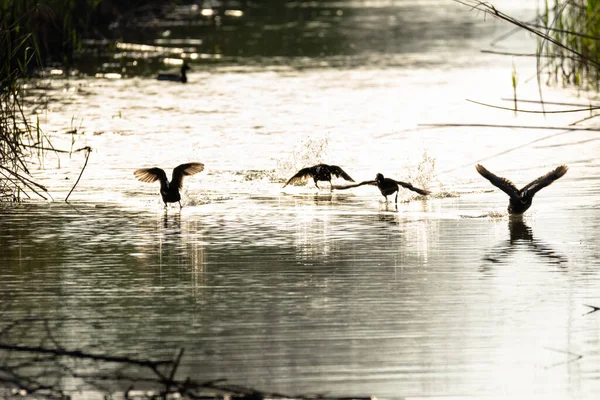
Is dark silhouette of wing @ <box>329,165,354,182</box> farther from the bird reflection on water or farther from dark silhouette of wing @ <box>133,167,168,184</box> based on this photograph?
the bird reflection on water

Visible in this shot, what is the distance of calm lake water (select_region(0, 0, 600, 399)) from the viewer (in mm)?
5934

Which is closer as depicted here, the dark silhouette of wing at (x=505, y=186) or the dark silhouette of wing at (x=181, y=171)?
the dark silhouette of wing at (x=505, y=186)

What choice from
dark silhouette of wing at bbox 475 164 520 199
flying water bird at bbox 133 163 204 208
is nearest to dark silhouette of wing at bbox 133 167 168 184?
flying water bird at bbox 133 163 204 208

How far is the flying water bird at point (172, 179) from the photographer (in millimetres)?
10117

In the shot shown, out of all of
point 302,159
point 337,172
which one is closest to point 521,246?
point 337,172

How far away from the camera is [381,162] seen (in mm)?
12555

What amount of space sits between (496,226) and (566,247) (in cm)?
90

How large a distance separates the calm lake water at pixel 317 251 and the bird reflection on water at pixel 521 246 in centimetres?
2

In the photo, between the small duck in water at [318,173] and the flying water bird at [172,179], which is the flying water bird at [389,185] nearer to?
the small duck in water at [318,173]

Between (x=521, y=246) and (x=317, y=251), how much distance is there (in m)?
1.26

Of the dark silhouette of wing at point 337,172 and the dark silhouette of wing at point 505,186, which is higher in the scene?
the dark silhouette of wing at point 337,172

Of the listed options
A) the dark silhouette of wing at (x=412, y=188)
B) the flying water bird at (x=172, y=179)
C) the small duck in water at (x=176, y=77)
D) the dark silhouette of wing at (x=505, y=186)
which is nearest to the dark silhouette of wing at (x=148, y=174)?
the flying water bird at (x=172, y=179)

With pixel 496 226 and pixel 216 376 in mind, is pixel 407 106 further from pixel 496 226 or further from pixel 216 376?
pixel 216 376

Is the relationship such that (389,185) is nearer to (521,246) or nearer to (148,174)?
(148,174)
